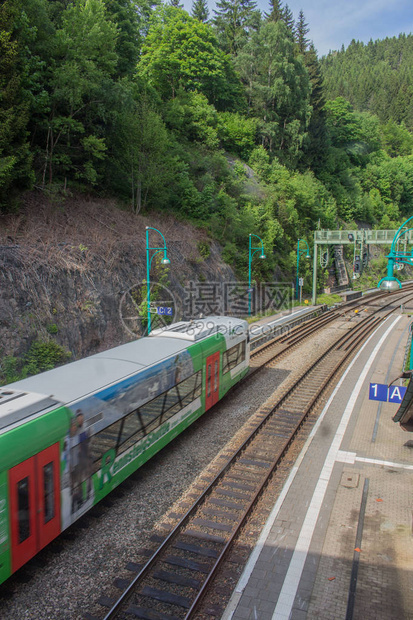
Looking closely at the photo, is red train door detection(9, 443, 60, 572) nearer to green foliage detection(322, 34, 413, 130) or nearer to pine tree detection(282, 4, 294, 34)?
pine tree detection(282, 4, 294, 34)

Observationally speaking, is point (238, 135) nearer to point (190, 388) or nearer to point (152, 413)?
point (190, 388)

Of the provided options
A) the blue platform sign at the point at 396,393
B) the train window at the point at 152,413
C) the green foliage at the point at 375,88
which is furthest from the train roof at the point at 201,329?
the green foliage at the point at 375,88

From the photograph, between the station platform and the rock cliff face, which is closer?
the station platform

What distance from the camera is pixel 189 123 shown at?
42000 millimetres

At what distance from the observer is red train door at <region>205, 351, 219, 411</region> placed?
42.1 ft

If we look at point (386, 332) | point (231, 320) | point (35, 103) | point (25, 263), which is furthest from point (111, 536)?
point (386, 332)

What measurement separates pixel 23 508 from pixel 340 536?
5.75 metres

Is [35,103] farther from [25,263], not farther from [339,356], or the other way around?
[339,356]

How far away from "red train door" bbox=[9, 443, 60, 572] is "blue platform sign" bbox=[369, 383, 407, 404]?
8.21 m

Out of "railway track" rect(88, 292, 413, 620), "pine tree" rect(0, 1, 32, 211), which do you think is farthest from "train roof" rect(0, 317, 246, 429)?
"pine tree" rect(0, 1, 32, 211)

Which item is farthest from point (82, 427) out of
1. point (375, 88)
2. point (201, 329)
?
point (375, 88)

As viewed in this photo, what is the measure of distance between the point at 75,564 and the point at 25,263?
13.3m

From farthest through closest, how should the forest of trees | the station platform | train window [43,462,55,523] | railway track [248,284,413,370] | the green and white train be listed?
the forest of trees, railway track [248,284,413,370], train window [43,462,55,523], the station platform, the green and white train

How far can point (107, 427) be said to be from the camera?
8125 mm
